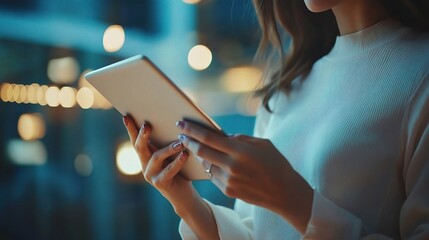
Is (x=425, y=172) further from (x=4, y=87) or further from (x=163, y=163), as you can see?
(x=4, y=87)

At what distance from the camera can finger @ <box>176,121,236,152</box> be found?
2.20 feet

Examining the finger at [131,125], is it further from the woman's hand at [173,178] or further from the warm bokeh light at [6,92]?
the warm bokeh light at [6,92]

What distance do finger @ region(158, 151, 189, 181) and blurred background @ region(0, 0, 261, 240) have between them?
0.57m

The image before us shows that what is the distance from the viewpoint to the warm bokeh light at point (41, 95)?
142cm

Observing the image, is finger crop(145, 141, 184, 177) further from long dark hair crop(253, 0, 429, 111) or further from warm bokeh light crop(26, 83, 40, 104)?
warm bokeh light crop(26, 83, 40, 104)

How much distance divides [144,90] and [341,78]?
0.40 m

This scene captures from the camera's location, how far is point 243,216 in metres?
1.12

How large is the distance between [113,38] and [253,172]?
37.8 inches

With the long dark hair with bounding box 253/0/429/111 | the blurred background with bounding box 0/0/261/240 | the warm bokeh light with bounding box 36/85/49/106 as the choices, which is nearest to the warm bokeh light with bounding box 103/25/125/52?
the blurred background with bounding box 0/0/261/240

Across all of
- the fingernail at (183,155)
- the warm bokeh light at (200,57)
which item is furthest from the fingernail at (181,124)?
the warm bokeh light at (200,57)

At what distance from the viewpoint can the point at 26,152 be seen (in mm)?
1393

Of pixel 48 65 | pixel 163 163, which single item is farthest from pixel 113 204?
pixel 163 163

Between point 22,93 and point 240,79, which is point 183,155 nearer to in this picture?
point 22,93

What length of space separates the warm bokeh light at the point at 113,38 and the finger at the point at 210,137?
2.89ft
